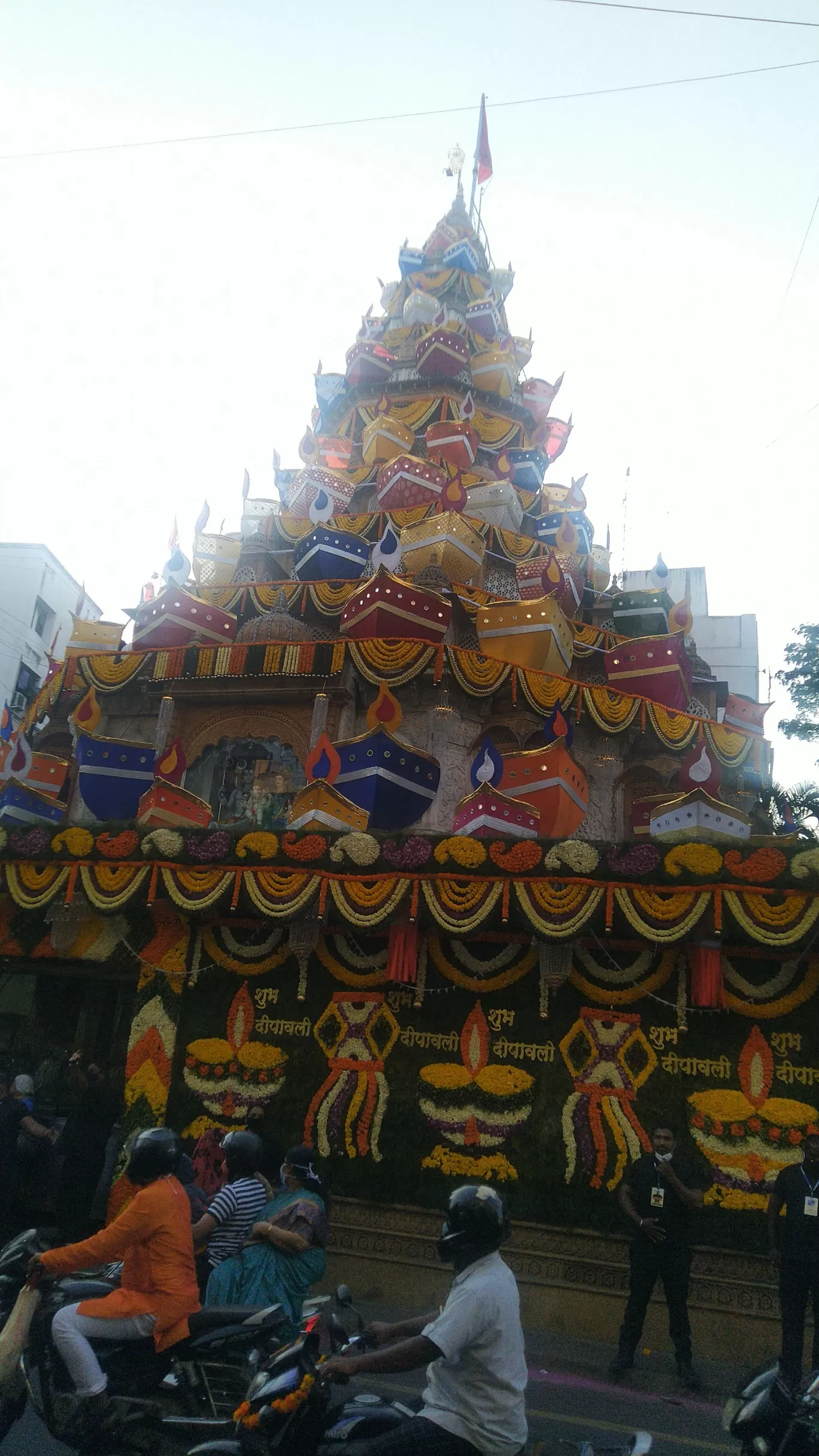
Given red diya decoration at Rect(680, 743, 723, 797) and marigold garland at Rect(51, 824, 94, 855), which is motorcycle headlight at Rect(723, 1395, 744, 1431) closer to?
red diya decoration at Rect(680, 743, 723, 797)

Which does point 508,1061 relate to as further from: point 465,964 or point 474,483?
point 474,483

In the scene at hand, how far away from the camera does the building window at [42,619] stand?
39.6 metres

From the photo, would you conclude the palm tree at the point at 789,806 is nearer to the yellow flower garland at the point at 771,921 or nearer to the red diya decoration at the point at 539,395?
the yellow flower garland at the point at 771,921

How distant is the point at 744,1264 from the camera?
391 inches

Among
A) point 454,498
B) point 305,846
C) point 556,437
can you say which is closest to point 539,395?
point 556,437

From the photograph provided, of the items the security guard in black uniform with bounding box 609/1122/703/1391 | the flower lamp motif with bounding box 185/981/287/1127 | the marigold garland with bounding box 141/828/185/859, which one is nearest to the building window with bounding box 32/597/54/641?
the marigold garland with bounding box 141/828/185/859

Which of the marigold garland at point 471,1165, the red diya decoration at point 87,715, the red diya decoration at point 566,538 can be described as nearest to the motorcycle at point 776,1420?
the marigold garland at point 471,1165

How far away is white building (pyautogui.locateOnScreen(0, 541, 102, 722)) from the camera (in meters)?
38.0

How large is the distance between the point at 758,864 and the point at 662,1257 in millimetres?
3940

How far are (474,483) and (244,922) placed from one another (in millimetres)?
17410

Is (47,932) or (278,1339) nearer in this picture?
(278,1339)

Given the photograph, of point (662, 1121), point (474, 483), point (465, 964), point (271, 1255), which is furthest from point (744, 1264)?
point (474, 483)

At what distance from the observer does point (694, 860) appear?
34.2 ft

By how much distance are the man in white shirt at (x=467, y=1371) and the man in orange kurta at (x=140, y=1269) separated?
55.8 inches
